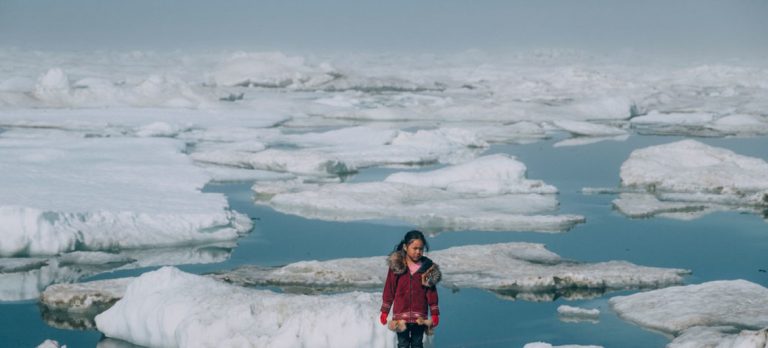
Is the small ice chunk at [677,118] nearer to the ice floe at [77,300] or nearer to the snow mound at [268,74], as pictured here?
the snow mound at [268,74]

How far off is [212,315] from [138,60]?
44.6 m

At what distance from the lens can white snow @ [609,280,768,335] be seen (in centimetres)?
602

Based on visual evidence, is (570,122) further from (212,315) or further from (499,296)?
(212,315)

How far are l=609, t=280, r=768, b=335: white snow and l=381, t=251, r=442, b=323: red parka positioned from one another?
7.96 feet

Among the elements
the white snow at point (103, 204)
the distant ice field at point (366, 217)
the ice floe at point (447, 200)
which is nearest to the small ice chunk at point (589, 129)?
the distant ice field at point (366, 217)

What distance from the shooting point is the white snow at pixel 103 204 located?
7988 mm

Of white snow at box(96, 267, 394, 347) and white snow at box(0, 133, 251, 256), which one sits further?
white snow at box(0, 133, 251, 256)

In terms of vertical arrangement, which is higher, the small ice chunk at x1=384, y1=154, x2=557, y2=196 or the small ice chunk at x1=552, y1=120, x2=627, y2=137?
the small ice chunk at x1=552, y1=120, x2=627, y2=137

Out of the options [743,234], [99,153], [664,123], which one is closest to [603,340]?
[743,234]

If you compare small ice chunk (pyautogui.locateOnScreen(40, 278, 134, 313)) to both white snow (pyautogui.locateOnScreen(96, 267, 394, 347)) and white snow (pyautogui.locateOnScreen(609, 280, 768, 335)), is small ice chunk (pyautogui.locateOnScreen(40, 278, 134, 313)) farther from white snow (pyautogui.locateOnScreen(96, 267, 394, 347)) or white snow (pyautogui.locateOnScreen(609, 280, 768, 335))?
white snow (pyautogui.locateOnScreen(609, 280, 768, 335))

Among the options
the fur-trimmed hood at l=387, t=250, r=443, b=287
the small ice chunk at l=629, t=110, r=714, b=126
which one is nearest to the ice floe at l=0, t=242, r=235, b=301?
the fur-trimmed hood at l=387, t=250, r=443, b=287

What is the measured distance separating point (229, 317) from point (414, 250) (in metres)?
1.87

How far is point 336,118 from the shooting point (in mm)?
22250

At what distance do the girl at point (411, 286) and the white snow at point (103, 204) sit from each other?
15.1 ft
